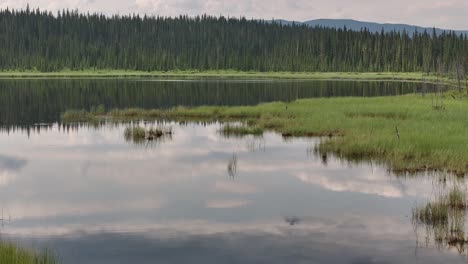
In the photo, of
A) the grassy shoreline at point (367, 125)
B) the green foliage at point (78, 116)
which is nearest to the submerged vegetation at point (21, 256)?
the grassy shoreline at point (367, 125)

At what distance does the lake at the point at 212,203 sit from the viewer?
15.7m

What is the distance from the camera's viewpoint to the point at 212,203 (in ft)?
68.6

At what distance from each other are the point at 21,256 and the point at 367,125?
26861 millimetres

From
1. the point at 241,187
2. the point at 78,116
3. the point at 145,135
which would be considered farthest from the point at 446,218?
the point at 78,116

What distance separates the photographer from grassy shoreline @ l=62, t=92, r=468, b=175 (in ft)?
88.2

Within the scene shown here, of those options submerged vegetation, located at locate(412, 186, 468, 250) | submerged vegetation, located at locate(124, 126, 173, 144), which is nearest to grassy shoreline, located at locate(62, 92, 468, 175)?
submerged vegetation, located at locate(412, 186, 468, 250)

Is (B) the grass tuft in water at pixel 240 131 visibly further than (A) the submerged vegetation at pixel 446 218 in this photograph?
Yes

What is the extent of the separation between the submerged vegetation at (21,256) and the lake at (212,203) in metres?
1.12

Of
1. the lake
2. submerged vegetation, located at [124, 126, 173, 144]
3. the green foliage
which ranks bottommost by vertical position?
the lake

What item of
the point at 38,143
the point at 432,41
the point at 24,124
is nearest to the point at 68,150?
the point at 38,143

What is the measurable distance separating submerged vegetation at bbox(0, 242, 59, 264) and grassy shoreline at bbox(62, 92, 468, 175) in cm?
1641

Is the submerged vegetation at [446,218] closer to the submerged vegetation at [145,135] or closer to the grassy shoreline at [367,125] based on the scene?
the grassy shoreline at [367,125]

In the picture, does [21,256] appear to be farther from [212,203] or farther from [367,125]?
[367,125]

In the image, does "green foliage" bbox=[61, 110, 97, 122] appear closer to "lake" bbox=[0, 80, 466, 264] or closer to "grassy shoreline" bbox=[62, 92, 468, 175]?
"grassy shoreline" bbox=[62, 92, 468, 175]
